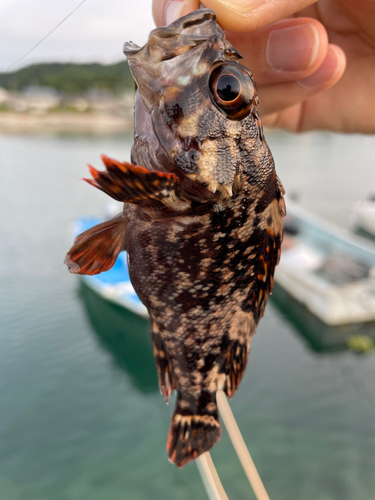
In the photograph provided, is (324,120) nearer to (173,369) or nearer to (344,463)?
(173,369)

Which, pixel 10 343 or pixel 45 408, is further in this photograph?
pixel 10 343

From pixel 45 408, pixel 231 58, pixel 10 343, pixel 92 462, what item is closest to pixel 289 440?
pixel 92 462

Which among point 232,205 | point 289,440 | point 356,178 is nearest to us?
point 232,205

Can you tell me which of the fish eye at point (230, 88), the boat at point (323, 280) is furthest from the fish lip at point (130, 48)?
the boat at point (323, 280)

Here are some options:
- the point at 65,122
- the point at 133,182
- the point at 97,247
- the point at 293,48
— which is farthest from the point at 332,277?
the point at 65,122

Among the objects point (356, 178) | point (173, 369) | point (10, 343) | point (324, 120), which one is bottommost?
point (356, 178)

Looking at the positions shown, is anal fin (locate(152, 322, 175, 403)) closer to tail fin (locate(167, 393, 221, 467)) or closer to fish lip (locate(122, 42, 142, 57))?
tail fin (locate(167, 393, 221, 467))

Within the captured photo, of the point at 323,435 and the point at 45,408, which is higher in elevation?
the point at 45,408

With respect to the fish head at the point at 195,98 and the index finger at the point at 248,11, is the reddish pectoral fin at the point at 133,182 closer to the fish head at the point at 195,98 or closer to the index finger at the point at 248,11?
the fish head at the point at 195,98
